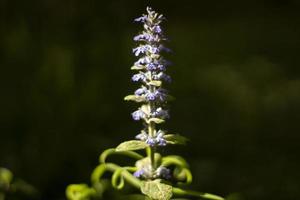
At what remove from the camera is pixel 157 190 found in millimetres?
986

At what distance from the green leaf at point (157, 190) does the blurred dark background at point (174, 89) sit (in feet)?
1.36

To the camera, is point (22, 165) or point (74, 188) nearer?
point (74, 188)

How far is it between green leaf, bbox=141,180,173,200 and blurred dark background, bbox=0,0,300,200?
1.36 feet

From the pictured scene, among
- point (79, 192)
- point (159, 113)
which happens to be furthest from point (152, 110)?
point (79, 192)

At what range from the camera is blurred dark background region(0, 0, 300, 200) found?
1.33 metres

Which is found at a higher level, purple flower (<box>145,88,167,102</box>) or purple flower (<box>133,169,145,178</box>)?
purple flower (<box>145,88,167,102</box>)

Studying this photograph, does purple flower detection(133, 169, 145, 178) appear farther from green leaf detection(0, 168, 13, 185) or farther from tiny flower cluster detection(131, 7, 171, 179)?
green leaf detection(0, 168, 13, 185)

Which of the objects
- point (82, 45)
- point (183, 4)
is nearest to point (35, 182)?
point (82, 45)

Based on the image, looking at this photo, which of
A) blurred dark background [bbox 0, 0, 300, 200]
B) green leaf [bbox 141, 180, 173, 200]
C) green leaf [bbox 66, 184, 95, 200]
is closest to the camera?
green leaf [bbox 141, 180, 173, 200]

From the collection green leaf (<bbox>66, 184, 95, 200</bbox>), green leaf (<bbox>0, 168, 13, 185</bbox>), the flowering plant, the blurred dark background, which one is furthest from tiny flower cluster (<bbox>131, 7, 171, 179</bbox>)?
green leaf (<bbox>0, 168, 13, 185</bbox>)

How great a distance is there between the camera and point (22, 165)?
1.54m

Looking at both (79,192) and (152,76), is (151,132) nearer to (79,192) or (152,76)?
(152,76)

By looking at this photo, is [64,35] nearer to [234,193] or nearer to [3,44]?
[3,44]

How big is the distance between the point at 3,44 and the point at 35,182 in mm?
468
